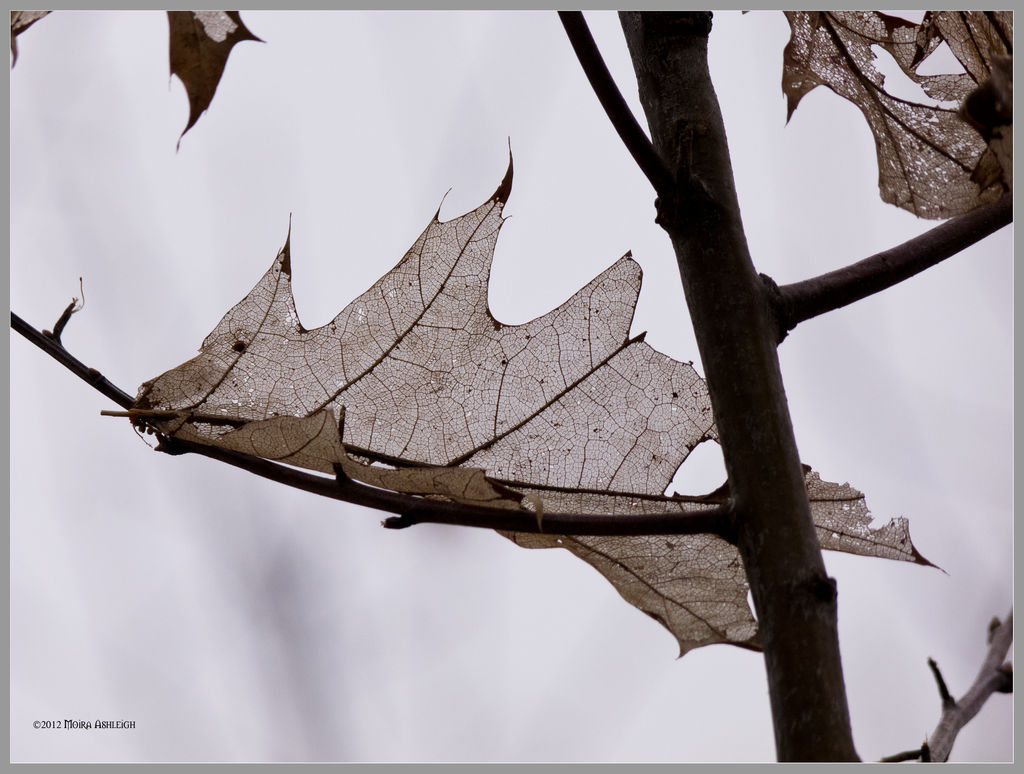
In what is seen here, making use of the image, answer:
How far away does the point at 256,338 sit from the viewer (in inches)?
19.2

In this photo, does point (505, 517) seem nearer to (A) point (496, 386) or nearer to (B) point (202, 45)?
(A) point (496, 386)

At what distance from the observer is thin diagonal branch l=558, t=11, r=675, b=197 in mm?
384

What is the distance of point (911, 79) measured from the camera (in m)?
0.63

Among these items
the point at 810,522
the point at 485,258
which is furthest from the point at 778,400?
the point at 485,258

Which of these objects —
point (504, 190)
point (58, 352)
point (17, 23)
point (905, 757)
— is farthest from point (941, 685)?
point (17, 23)

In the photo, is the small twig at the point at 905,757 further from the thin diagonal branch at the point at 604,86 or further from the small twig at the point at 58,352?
the small twig at the point at 58,352

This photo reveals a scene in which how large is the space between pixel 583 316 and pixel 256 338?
0.64ft

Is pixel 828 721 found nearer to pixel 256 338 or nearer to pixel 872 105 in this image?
pixel 256 338

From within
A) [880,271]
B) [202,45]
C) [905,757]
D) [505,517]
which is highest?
[202,45]

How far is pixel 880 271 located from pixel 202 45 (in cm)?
38

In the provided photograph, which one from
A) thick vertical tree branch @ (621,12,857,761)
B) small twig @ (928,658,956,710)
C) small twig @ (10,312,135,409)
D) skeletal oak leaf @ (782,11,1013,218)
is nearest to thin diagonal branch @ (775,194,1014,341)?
thick vertical tree branch @ (621,12,857,761)

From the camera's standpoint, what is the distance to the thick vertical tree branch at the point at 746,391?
0.36 meters

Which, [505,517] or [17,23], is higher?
[17,23]

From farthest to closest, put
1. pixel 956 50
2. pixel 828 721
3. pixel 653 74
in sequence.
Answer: pixel 956 50 < pixel 653 74 < pixel 828 721
